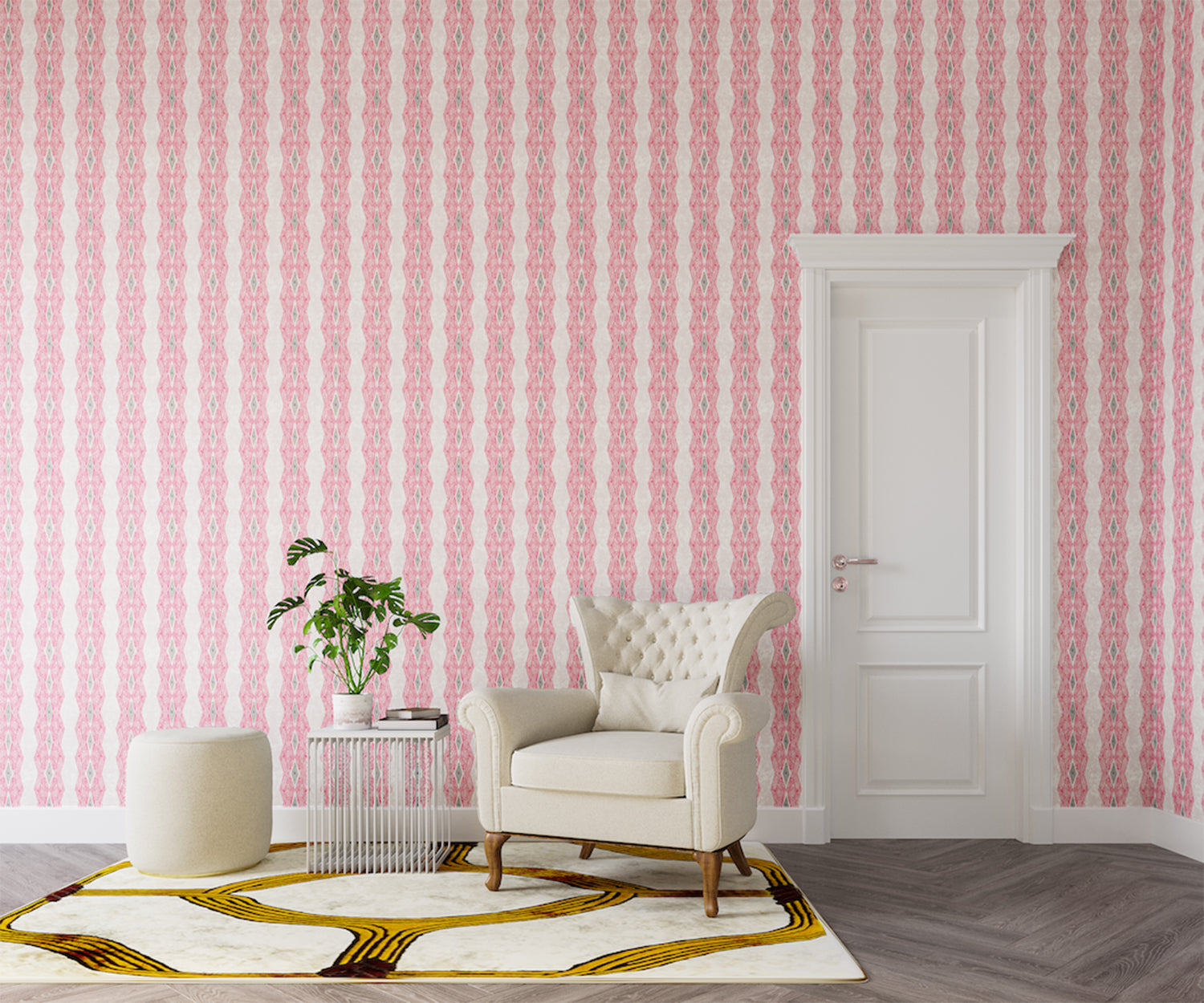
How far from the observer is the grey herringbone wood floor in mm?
2539

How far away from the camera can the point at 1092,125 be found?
165 inches

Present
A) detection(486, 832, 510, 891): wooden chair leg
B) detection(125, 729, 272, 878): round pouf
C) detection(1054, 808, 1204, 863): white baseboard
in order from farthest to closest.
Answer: detection(1054, 808, 1204, 863): white baseboard, detection(125, 729, 272, 878): round pouf, detection(486, 832, 510, 891): wooden chair leg

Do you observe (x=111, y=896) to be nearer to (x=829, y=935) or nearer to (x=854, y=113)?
(x=829, y=935)

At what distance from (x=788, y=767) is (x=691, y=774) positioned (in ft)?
3.76

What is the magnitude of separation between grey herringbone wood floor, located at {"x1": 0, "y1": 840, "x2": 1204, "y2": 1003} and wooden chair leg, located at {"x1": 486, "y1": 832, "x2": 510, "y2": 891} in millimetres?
772

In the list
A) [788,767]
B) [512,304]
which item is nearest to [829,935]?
[788,767]

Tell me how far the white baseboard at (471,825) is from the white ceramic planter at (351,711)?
24.2 inches

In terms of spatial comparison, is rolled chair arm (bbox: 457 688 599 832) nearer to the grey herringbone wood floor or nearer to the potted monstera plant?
the potted monstera plant

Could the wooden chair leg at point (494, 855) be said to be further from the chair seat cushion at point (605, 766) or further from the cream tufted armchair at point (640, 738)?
the chair seat cushion at point (605, 766)

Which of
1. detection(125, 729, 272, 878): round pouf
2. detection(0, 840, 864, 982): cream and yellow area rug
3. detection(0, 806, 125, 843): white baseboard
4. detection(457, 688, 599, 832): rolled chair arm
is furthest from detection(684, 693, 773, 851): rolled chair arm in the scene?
detection(0, 806, 125, 843): white baseboard

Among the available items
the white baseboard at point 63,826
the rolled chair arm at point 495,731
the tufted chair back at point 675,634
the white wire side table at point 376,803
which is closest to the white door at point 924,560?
the tufted chair back at point 675,634

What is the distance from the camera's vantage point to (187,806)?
3.50 meters

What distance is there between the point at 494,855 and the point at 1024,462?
2.60 metres

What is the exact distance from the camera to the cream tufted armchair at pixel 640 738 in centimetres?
313
